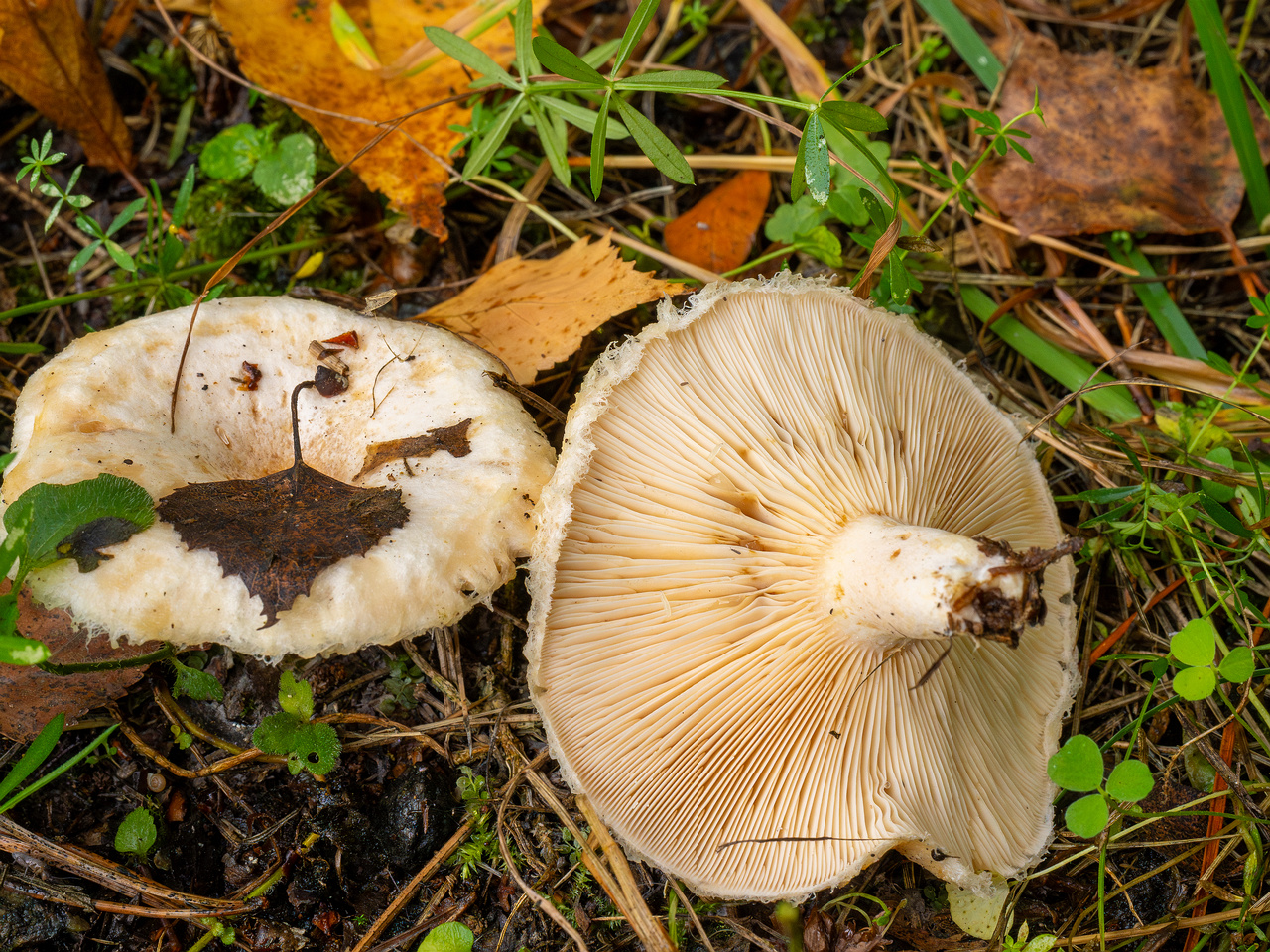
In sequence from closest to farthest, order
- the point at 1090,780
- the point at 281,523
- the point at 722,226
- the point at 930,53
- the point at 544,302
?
the point at 281,523 → the point at 1090,780 → the point at 544,302 → the point at 722,226 → the point at 930,53

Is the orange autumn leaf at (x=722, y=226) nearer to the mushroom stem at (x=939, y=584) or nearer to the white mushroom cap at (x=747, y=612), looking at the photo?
the white mushroom cap at (x=747, y=612)

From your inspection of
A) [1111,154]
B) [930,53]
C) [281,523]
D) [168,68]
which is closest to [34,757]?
[281,523]

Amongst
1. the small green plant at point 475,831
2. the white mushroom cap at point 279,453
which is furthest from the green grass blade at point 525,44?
the small green plant at point 475,831

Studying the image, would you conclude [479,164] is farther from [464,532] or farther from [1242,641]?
[1242,641]

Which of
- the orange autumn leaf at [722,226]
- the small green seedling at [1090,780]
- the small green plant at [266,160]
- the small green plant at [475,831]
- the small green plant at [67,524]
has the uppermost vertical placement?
the small green plant at [266,160]

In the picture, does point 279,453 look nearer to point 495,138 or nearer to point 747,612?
point 495,138

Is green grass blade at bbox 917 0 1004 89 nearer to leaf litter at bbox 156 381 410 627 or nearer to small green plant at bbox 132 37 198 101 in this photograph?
leaf litter at bbox 156 381 410 627
